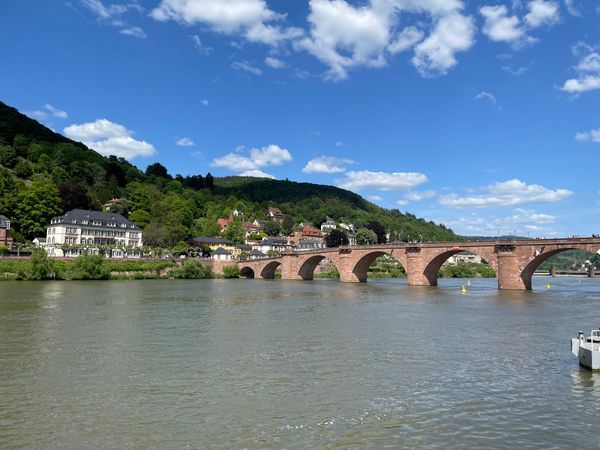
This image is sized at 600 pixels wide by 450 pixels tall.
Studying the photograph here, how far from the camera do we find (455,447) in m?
9.50

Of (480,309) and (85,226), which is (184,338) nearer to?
(480,309)

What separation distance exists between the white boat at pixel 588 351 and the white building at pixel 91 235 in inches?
3329

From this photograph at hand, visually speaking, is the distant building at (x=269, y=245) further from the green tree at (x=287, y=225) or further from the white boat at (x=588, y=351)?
the white boat at (x=588, y=351)

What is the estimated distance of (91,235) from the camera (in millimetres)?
98312

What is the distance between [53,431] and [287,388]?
5.79 m

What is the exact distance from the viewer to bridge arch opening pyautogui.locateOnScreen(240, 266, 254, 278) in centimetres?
10031

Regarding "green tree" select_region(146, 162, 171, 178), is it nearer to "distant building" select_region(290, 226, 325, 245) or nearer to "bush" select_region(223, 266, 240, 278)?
"distant building" select_region(290, 226, 325, 245)

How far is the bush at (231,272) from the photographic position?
97.2m

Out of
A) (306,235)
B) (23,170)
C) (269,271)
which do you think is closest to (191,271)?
(269,271)

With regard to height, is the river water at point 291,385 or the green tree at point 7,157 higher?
the green tree at point 7,157

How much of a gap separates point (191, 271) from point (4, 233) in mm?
32158

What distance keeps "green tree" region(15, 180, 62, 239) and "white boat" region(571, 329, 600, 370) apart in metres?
99.5

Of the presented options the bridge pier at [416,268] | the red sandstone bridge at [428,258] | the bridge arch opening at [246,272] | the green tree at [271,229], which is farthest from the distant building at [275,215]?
the bridge pier at [416,268]

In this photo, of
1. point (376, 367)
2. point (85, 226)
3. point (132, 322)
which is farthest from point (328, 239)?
point (376, 367)
